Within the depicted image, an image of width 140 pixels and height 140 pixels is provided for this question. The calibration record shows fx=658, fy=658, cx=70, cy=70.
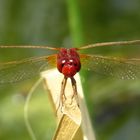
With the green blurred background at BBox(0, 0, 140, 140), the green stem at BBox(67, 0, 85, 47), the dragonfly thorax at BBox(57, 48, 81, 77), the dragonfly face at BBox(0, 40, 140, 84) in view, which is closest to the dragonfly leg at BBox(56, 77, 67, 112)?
the dragonfly thorax at BBox(57, 48, 81, 77)

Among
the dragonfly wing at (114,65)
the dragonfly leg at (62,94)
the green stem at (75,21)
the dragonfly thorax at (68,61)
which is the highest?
the green stem at (75,21)

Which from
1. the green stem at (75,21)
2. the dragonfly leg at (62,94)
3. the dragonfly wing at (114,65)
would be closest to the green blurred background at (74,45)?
the green stem at (75,21)

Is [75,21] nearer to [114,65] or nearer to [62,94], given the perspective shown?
[114,65]

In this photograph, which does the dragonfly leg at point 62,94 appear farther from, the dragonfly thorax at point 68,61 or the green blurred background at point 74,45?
the green blurred background at point 74,45

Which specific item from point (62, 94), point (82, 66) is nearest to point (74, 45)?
point (82, 66)

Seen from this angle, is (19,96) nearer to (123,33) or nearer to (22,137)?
(22,137)

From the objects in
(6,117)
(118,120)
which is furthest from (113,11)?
(6,117)

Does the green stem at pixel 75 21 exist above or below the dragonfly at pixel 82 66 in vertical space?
above
